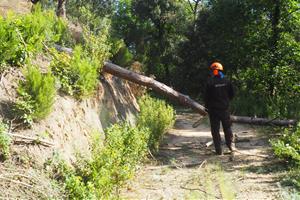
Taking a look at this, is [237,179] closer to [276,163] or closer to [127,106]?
[276,163]

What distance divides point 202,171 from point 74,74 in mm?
3074

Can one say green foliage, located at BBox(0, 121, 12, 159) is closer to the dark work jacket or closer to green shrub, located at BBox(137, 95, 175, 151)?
green shrub, located at BBox(137, 95, 175, 151)

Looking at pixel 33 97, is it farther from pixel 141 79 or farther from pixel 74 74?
pixel 141 79

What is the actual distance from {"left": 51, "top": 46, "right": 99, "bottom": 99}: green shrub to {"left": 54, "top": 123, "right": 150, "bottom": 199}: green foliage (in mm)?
1115

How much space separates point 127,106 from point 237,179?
16.8 feet

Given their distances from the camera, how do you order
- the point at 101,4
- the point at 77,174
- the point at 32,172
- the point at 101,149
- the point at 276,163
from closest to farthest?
the point at 32,172
the point at 77,174
the point at 101,149
the point at 276,163
the point at 101,4

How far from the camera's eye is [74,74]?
24.3ft

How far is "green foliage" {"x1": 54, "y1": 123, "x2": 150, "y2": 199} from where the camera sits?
494 cm

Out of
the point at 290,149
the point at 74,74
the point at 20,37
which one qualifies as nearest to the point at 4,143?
the point at 20,37

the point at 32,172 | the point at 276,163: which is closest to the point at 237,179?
the point at 276,163

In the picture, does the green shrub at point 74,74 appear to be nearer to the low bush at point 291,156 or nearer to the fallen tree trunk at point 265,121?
the low bush at point 291,156

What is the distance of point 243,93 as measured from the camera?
1805 centimetres

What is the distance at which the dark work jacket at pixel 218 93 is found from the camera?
9102 millimetres

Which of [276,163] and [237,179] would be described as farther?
[276,163]
